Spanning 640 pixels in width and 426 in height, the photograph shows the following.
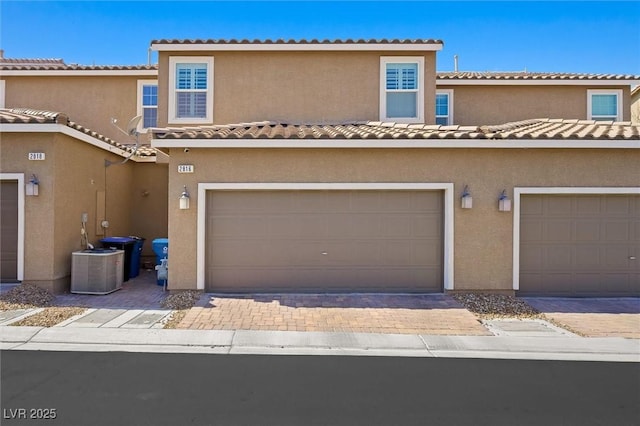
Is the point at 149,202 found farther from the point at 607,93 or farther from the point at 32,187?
the point at 607,93

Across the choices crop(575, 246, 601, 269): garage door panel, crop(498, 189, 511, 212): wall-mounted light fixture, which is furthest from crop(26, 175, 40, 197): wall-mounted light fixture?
crop(575, 246, 601, 269): garage door panel

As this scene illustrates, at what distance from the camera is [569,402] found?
4.31m

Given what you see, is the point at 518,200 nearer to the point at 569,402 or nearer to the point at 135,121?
the point at 569,402

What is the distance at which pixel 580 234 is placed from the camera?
8.86 metres

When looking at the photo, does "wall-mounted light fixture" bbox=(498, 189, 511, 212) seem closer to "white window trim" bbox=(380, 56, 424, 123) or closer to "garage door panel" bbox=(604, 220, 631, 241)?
"garage door panel" bbox=(604, 220, 631, 241)

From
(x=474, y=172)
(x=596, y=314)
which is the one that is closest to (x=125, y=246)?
(x=474, y=172)

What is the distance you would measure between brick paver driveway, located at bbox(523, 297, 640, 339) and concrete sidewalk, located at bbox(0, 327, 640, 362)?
1.56ft

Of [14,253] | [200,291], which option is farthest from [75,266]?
[200,291]

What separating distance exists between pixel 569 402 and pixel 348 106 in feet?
30.9

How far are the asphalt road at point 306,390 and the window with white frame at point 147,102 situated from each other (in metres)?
10.1

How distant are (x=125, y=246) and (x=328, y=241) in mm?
5483

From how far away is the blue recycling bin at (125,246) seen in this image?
9.98 m

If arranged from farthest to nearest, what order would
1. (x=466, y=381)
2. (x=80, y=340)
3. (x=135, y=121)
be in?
(x=135, y=121) → (x=80, y=340) → (x=466, y=381)

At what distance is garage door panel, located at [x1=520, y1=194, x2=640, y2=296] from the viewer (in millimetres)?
8859
